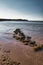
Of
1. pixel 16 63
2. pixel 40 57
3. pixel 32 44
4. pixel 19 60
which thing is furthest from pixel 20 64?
pixel 32 44

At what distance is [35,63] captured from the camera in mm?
7250

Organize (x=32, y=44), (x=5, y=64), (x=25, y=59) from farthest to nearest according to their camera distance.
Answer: (x=32, y=44)
(x=25, y=59)
(x=5, y=64)

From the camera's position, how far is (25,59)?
7934mm

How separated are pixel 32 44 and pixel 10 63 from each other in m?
5.42

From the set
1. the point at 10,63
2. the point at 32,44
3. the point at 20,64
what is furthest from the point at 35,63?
the point at 32,44

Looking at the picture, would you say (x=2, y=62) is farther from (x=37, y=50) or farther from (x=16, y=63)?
(x=37, y=50)

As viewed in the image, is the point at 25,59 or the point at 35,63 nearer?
the point at 35,63

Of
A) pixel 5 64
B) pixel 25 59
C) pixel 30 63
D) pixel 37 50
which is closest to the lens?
pixel 5 64

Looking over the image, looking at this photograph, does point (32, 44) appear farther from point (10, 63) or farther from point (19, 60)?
point (10, 63)

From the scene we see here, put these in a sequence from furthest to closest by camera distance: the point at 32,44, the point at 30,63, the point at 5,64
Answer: the point at 32,44, the point at 30,63, the point at 5,64

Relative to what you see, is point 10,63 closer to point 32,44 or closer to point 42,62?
point 42,62

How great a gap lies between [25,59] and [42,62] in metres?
1.05

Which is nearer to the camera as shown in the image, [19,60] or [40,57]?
[19,60]

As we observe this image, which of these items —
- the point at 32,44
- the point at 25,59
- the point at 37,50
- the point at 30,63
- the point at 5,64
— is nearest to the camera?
the point at 5,64
